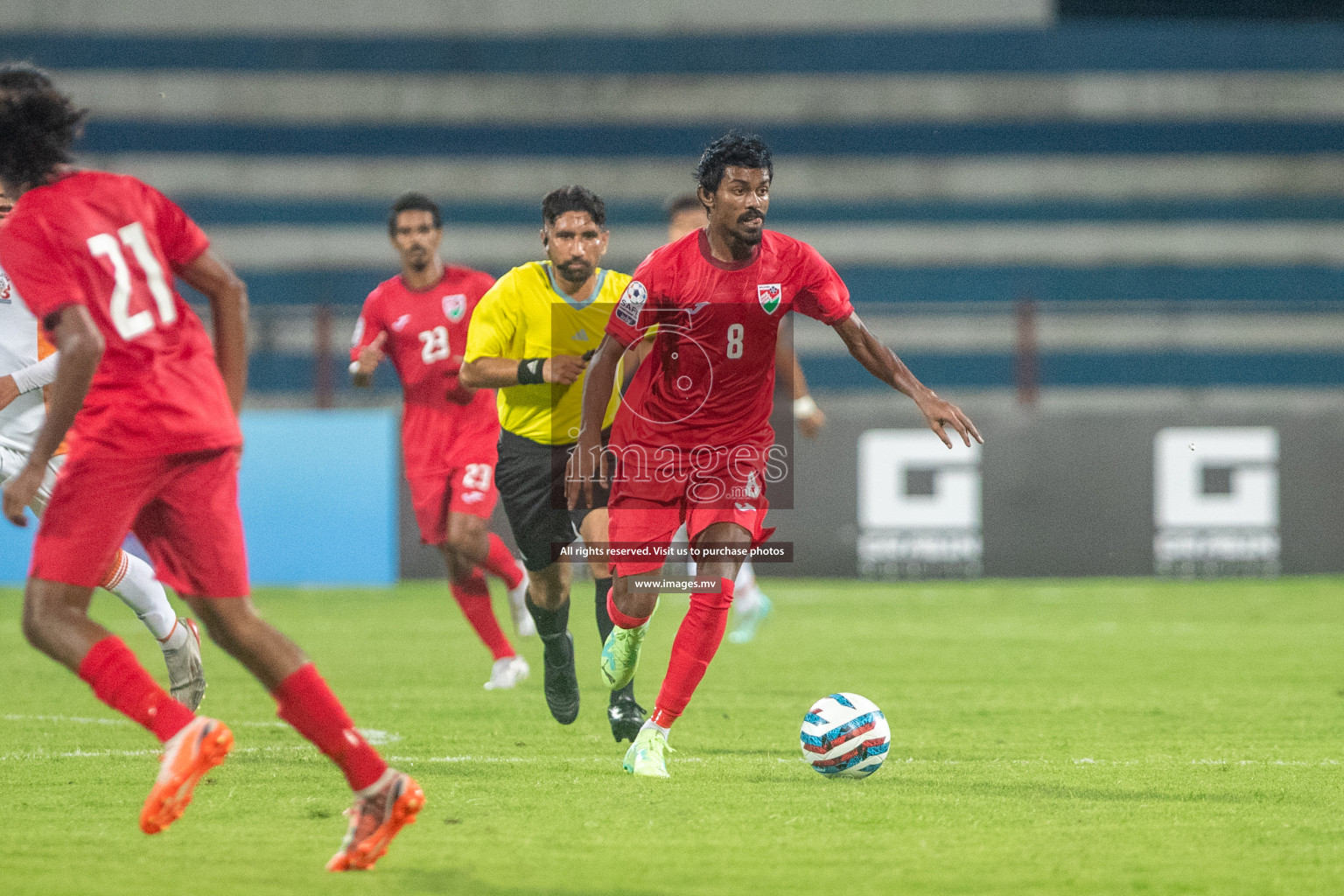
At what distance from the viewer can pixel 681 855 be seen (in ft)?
13.0

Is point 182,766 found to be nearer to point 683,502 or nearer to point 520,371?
point 683,502

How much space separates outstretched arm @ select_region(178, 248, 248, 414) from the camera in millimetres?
3945

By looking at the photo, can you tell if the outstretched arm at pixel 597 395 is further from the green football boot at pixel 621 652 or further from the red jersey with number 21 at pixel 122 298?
the red jersey with number 21 at pixel 122 298

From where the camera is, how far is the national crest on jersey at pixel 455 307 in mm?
8141

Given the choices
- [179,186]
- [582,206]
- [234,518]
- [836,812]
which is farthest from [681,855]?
[179,186]

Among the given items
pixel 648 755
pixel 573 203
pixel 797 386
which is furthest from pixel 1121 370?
pixel 648 755

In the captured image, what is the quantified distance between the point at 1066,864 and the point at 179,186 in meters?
18.6

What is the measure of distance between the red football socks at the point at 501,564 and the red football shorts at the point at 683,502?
2800 mm

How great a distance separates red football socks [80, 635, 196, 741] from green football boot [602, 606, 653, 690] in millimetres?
2069

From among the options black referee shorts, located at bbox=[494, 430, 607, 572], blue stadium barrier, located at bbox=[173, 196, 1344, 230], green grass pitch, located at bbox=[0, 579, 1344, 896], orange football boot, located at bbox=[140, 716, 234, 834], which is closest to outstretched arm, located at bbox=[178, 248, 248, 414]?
orange football boot, located at bbox=[140, 716, 234, 834]

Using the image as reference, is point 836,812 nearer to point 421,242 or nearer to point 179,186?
point 421,242

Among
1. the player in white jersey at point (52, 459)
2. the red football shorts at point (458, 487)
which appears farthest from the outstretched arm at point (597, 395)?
the red football shorts at point (458, 487)

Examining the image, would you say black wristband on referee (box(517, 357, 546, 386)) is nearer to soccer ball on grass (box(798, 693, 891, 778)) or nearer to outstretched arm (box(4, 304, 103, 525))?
soccer ball on grass (box(798, 693, 891, 778))

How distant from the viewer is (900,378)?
514cm
